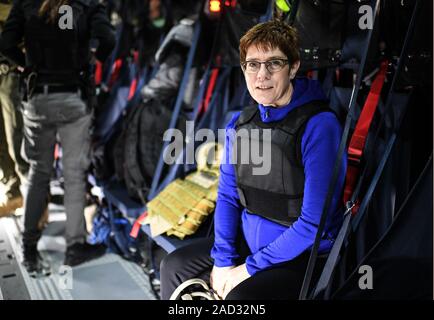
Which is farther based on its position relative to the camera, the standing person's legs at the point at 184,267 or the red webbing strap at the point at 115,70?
the red webbing strap at the point at 115,70

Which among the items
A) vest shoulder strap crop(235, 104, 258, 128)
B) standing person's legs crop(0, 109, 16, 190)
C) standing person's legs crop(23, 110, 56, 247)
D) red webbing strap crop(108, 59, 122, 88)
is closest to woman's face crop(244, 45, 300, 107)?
vest shoulder strap crop(235, 104, 258, 128)

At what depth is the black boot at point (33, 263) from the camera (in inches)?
104

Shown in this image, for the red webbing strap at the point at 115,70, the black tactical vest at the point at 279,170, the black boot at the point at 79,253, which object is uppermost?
the red webbing strap at the point at 115,70

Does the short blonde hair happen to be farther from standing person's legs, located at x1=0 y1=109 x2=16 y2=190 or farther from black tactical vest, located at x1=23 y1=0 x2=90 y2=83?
standing person's legs, located at x1=0 y1=109 x2=16 y2=190

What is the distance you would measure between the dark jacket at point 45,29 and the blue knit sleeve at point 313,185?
153 cm

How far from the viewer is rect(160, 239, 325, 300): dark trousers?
147cm

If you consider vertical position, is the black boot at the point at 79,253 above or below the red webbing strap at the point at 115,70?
below

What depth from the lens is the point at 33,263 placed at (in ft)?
8.80

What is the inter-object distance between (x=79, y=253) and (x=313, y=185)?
1.90 m

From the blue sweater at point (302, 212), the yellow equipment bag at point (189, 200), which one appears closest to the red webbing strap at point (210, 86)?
the yellow equipment bag at point (189, 200)

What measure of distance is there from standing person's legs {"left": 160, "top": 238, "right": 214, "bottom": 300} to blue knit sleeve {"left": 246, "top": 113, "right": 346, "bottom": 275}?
31cm

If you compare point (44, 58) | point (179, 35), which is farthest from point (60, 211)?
point (179, 35)

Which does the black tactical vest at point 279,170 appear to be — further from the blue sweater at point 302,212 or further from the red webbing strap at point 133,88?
the red webbing strap at point 133,88

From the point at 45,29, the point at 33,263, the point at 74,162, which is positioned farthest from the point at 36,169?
the point at 45,29
